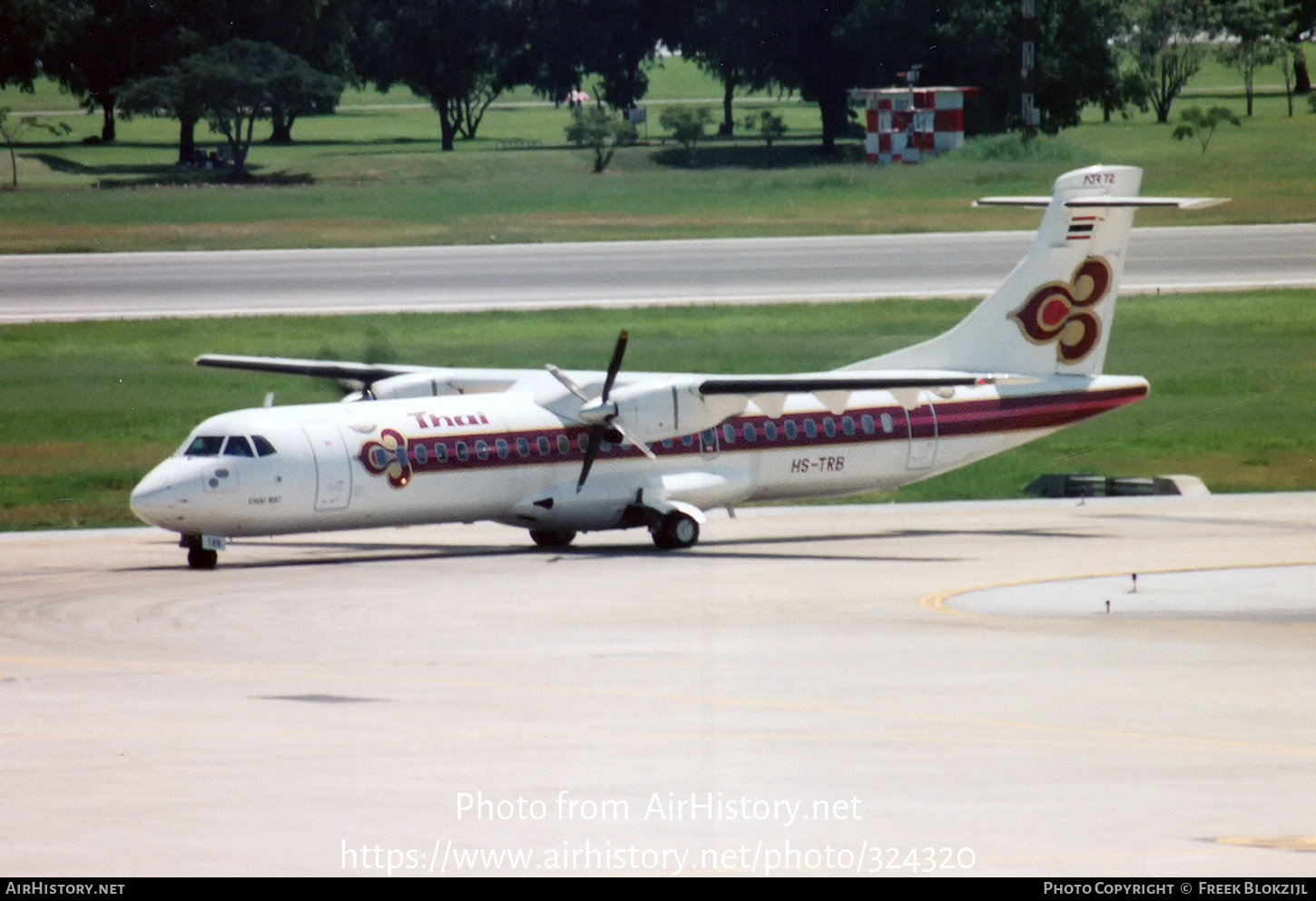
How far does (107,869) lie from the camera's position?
1316 centimetres

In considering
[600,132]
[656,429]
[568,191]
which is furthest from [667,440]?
[600,132]

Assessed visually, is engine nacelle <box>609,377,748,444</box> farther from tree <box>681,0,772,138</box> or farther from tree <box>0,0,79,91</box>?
tree <box>681,0,772,138</box>

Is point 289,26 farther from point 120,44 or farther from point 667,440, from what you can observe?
point 667,440

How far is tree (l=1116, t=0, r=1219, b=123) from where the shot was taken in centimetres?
9838

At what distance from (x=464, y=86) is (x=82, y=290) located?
36397 millimetres

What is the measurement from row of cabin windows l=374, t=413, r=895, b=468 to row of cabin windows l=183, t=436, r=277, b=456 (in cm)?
176

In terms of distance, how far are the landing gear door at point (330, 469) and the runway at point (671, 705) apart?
1.09 m

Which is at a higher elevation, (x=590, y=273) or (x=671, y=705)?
(x=590, y=273)

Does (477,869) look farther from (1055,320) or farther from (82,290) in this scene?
(82,290)

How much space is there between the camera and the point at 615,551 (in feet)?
116

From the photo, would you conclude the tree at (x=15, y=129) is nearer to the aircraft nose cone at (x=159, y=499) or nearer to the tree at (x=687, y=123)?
the tree at (x=687, y=123)

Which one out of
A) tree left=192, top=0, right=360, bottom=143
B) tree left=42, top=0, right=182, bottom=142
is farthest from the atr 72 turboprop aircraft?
tree left=192, top=0, right=360, bottom=143

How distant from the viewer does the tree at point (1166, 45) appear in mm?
98375

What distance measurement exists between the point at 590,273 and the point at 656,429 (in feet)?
125
